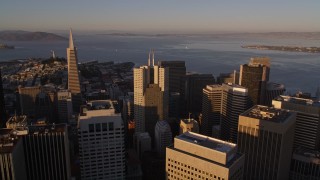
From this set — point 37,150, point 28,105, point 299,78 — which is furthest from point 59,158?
point 299,78

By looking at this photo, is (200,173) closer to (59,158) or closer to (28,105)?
(59,158)

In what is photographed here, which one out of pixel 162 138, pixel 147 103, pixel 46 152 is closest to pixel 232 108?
pixel 162 138

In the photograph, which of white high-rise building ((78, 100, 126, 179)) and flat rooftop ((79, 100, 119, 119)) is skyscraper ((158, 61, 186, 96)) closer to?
white high-rise building ((78, 100, 126, 179))

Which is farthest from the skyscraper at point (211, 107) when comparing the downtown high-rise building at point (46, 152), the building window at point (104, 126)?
the downtown high-rise building at point (46, 152)

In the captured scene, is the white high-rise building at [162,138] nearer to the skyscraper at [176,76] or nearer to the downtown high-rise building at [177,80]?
the downtown high-rise building at [177,80]

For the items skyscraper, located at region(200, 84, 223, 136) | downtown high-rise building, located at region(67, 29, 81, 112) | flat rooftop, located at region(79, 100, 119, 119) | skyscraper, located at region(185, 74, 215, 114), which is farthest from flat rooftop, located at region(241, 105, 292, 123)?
downtown high-rise building, located at region(67, 29, 81, 112)
